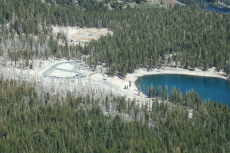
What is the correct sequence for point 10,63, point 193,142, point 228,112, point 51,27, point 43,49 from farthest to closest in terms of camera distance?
point 51,27 → point 43,49 → point 10,63 → point 228,112 → point 193,142

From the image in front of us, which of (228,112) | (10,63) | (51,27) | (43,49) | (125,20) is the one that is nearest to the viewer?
(228,112)

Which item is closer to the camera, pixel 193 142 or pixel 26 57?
pixel 193 142

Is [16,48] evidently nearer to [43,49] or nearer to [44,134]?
[43,49]

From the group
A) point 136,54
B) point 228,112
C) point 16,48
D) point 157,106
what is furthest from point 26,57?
point 228,112

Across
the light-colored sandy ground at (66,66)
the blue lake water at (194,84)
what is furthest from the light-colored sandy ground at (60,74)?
the blue lake water at (194,84)

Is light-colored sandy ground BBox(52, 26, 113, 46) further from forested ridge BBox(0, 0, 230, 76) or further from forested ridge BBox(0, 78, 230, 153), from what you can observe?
forested ridge BBox(0, 78, 230, 153)

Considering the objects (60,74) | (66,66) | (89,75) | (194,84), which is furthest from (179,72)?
(60,74)

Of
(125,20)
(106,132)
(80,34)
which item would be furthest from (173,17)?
(106,132)

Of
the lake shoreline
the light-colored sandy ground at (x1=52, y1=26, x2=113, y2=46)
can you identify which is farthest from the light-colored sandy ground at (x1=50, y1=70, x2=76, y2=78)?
the light-colored sandy ground at (x1=52, y1=26, x2=113, y2=46)
